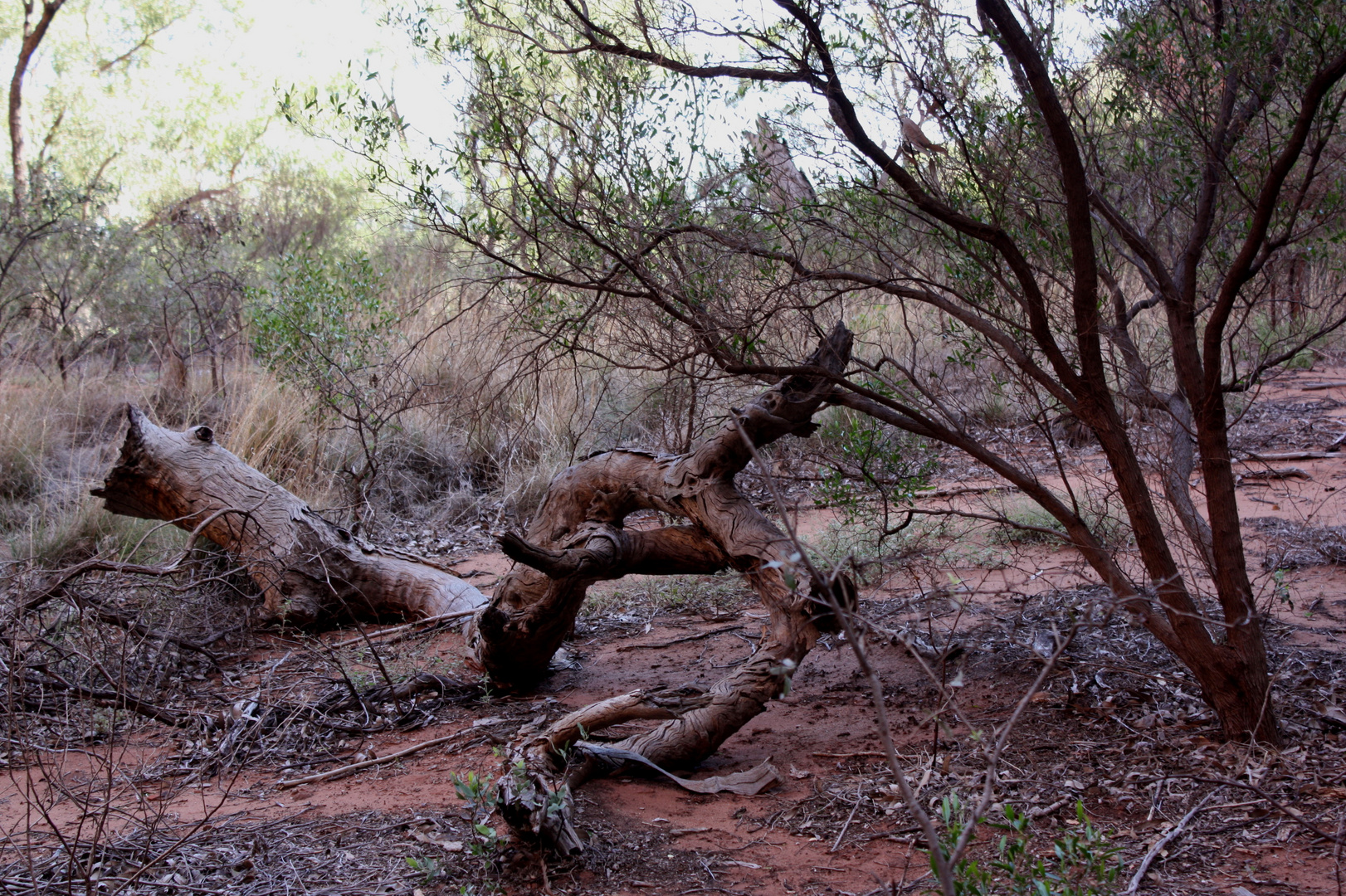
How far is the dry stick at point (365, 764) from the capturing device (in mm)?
3715

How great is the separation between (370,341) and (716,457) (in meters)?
6.95

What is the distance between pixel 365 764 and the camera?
3852 millimetres

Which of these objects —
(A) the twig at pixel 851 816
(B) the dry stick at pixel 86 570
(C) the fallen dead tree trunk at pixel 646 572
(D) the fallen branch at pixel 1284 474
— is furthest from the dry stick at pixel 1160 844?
(D) the fallen branch at pixel 1284 474

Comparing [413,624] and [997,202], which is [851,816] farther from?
[413,624]

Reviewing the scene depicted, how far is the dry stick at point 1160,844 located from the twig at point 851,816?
2.70ft

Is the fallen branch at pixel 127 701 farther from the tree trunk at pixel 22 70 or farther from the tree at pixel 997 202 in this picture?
the tree trunk at pixel 22 70

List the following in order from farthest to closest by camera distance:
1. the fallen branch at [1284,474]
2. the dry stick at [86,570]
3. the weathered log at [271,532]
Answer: the fallen branch at [1284,474], the weathered log at [271,532], the dry stick at [86,570]

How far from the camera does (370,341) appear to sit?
10039 mm

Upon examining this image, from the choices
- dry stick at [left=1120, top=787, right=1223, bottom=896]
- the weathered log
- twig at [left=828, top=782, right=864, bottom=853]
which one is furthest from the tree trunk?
dry stick at [left=1120, top=787, right=1223, bottom=896]

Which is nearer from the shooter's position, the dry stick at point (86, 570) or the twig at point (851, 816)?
the twig at point (851, 816)

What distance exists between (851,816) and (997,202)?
8.07 ft

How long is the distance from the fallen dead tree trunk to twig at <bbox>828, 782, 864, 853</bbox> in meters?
0.35

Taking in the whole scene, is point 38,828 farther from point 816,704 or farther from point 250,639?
point 816,704

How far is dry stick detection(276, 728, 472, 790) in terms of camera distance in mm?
3715
